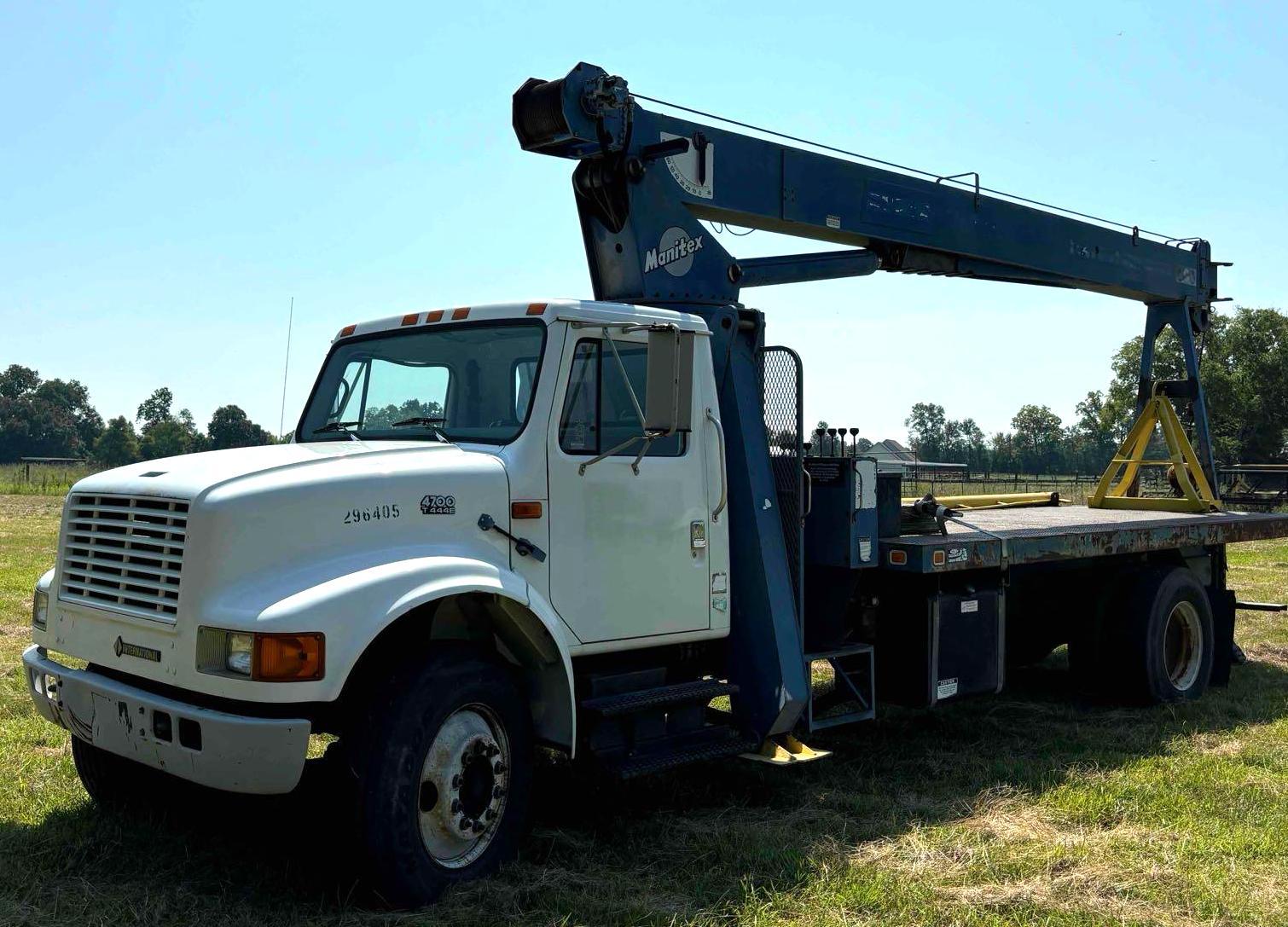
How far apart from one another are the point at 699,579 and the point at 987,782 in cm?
217

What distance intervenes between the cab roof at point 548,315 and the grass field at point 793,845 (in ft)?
7.37

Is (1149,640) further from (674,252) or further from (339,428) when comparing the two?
(339,428)

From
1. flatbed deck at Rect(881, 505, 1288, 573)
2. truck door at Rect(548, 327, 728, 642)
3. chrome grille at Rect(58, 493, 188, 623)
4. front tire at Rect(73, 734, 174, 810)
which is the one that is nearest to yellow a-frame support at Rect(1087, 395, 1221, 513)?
flatbed deck at Rect(881, 505, 1288, 573)

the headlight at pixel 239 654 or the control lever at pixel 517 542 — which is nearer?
the headlight at pixel 239 654

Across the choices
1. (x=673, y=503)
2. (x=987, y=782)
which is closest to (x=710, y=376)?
(x=673, y=503)

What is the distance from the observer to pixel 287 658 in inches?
165

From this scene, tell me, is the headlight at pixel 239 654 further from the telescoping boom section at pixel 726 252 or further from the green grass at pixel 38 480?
the green grass at pixel 38 480

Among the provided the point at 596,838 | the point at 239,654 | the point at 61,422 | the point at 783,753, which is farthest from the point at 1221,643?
the point at 61,422

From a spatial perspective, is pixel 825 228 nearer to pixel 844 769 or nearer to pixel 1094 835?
pixel 844 769

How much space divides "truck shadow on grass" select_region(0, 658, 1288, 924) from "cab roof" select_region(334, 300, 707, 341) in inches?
85.8

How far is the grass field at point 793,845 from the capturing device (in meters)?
4.58

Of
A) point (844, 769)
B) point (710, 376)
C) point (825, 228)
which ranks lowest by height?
point (844, 769)

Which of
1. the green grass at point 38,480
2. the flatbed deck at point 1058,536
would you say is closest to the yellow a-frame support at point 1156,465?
the flatbed deck at point 1058,536

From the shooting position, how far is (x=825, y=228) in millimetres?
7910
